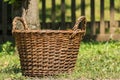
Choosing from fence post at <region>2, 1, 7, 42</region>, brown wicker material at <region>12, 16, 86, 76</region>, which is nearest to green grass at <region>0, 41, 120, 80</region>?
brown wicker material at <region>12, 16, 86, 76</region>

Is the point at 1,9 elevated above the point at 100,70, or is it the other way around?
the point at 1,9

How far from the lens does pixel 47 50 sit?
6.23 metres

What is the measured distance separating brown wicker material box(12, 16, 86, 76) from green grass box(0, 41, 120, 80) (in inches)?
5.8

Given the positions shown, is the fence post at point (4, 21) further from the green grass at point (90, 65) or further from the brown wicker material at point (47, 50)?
the brown wicker material at point (47, 50)

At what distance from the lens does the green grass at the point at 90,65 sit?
20.7 feet

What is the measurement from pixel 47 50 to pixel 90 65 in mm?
1315

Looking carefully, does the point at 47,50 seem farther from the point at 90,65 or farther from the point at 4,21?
the point at 4,21

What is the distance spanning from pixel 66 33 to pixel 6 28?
549 centimetres

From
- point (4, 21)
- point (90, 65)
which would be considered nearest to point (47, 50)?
point (90, 65)

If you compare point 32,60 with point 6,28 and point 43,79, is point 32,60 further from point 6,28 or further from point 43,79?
point 6,28

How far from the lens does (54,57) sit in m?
6.27

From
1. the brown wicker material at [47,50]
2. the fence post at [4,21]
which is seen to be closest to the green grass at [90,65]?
the brown wicker material at [47,50]

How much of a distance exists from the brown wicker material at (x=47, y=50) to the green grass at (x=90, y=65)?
148 mm

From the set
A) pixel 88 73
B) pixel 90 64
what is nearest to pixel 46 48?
pixel 88 73
